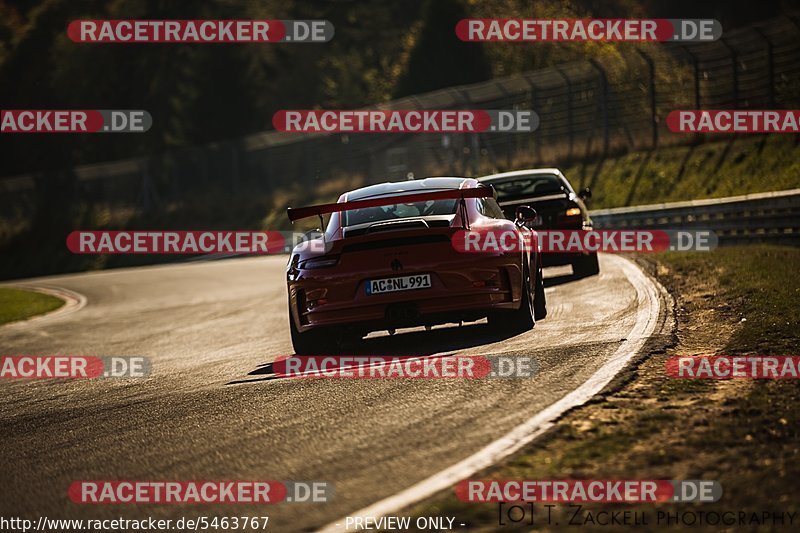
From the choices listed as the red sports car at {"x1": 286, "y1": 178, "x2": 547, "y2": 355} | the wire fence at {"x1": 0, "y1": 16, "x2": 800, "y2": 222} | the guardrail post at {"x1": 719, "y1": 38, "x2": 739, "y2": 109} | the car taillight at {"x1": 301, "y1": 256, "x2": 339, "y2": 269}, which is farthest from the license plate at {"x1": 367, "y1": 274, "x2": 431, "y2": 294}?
the guardrail post at {"x1": 719, "y1": 38, "x2": 739, "y2": 109}

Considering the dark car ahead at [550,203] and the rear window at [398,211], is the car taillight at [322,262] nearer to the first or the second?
the rear window at [398,211]

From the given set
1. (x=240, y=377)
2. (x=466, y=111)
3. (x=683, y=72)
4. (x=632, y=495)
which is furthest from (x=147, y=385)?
(x=466, y=111)

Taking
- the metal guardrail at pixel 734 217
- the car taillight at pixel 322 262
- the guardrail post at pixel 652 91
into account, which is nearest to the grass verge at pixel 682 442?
the car taillight at pixel 322 262

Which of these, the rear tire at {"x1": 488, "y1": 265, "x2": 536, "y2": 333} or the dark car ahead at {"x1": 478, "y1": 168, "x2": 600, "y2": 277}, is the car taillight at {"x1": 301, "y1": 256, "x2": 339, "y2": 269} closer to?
the rear tire at {"x1": 488, "y1": 265, "x2": 536, "y2": 333}

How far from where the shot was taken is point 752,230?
21.2m

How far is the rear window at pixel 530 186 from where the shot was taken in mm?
17891

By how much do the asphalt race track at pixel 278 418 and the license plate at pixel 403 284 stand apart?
0.51 metres

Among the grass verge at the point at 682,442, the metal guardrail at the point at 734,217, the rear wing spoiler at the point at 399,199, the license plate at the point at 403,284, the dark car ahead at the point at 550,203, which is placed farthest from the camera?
the metal guardrail at the point at 734,217

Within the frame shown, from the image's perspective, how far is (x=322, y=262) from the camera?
10.3 metres

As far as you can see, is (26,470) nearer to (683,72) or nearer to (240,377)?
(240,377)

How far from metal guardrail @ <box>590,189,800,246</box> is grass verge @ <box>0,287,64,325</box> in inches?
454

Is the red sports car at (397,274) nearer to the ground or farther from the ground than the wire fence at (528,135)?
nearer to the ground

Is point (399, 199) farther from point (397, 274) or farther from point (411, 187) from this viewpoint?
point (411, 187)

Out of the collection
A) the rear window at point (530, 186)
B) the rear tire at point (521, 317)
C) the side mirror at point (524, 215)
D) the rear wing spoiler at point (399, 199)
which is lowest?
the rear tire at point (521, 317)
